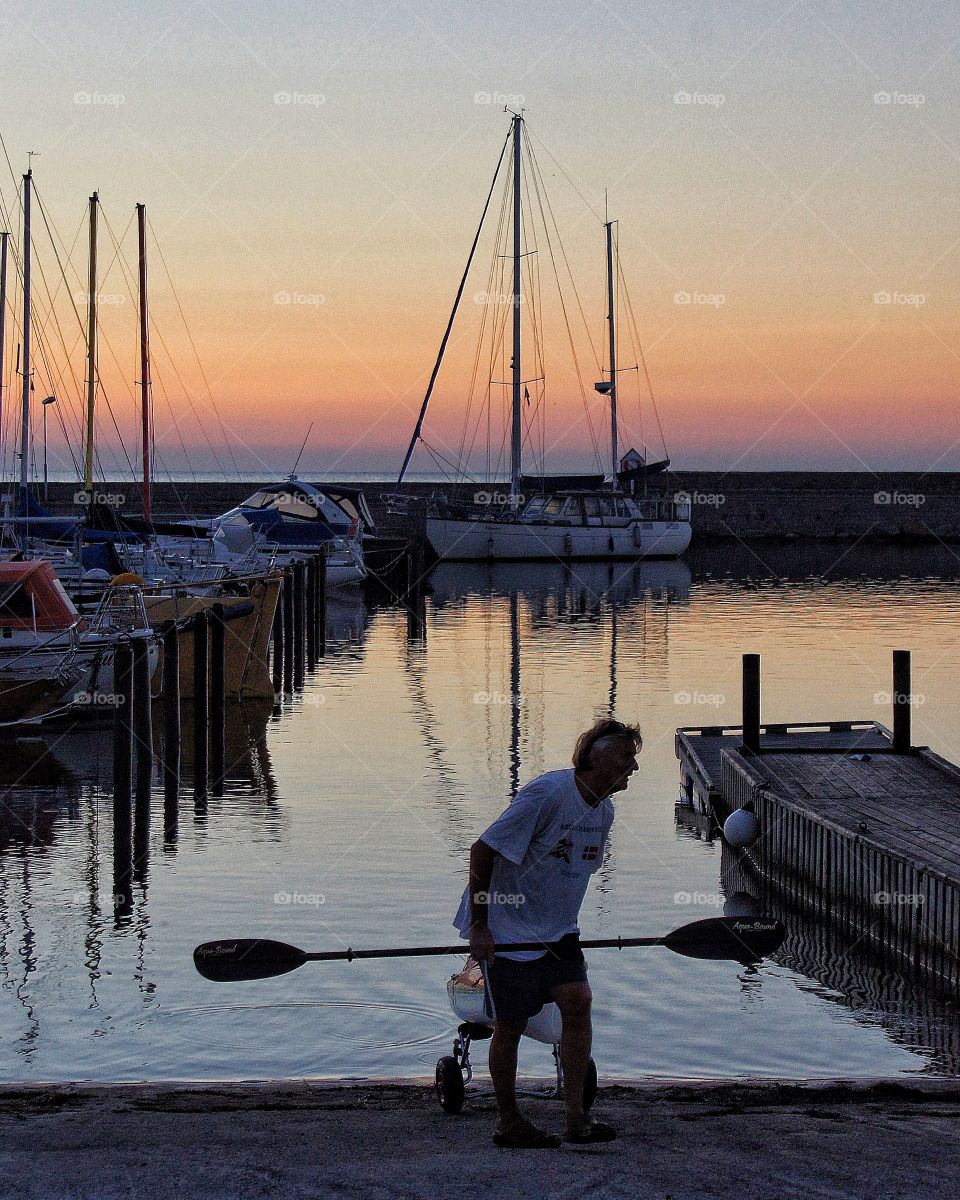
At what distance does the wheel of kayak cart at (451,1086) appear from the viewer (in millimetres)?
6555

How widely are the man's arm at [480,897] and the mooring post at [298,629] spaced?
2392 cm

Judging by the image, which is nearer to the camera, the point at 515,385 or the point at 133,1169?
the point at 133,1169

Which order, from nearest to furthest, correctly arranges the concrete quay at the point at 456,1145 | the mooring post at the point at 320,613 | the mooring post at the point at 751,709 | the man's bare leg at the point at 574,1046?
the concrete quay at the point at 456,1145 < the man's bare leg at the point at 574,1046 < the mooring post at the point at 751,709 < the mooring post at the point at 320,613

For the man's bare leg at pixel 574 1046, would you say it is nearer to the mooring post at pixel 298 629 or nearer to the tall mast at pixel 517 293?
the mooring post at pixel 298 629

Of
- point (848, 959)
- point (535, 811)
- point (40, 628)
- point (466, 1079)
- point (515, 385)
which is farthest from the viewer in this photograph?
point (515, 385)

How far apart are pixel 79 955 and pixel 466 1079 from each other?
588 cm

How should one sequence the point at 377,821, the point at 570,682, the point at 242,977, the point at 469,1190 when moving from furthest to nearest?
the point at 570,682 → the point at 377,821 → the point at 242,977 → the point at 469,1190

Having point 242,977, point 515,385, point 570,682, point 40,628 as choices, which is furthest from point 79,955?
point 515,385

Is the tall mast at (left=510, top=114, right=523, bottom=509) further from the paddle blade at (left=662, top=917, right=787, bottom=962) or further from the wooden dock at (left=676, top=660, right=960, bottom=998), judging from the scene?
the paddle blade at (left=662, top=917, right=787, bottom=962)

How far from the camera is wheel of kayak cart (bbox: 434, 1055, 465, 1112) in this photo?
21.5 feet

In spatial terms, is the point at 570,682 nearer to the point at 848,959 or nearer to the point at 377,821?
the point at 377,821

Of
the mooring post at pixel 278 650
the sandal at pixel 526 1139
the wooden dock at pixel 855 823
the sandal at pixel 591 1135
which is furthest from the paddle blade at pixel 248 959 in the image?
the mooring post at pixel 278 650

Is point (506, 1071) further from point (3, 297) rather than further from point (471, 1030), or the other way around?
point (3, 297)

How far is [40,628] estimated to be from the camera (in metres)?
22.1
